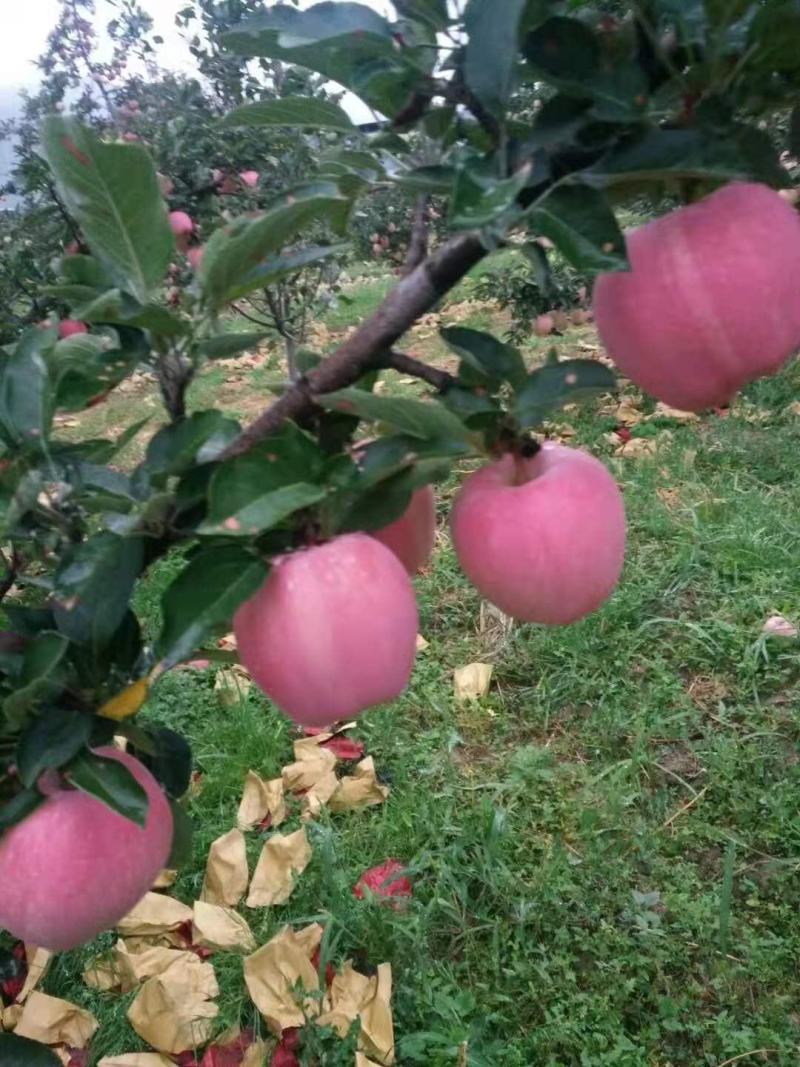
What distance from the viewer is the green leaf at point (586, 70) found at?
0.48 m

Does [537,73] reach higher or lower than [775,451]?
higher

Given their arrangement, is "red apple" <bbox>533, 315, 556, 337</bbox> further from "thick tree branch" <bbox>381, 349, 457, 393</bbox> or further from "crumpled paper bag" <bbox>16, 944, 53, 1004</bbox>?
"thick tree branch" <bbox>381, 349, 457, 393</bbox>

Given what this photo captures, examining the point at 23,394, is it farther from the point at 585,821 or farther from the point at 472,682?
the point at 472,682

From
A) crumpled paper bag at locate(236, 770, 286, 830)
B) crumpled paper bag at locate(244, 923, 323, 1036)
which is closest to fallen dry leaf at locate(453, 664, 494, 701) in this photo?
crumpled paper bag at locate(236, 770, 286, 830)

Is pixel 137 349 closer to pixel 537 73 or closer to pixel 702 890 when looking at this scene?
pixel 537 73

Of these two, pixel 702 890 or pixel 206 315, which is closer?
pixel 206 315

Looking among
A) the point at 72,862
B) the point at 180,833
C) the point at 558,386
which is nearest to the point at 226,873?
the point at 180,833

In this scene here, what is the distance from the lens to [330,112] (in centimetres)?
59

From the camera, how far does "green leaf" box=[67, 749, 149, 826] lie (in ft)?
1.86

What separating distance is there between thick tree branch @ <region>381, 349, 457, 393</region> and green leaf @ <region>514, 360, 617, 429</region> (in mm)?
44

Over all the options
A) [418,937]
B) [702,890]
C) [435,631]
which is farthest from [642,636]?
[418,937]

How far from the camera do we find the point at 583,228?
462mm

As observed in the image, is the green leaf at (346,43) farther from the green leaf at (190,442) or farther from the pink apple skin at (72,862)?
the pink apple skin at (72,862)

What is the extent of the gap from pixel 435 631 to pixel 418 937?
0.87 m
